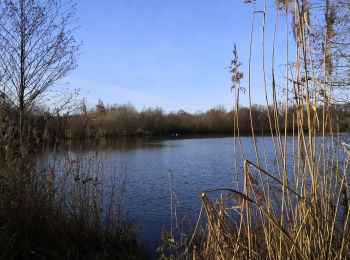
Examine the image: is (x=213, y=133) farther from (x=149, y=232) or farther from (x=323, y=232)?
(x=323, y=232)

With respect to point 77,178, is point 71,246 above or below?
below

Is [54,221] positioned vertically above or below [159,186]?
above

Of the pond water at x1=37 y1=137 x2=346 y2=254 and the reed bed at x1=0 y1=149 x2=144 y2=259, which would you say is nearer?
the reed bed at x1=0 y1=149 x2=144 y2=259

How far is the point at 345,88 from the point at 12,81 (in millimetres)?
6135

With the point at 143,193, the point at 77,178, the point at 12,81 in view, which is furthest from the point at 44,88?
the point at 143,193

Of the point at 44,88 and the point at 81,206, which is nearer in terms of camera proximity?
the point at 81,206

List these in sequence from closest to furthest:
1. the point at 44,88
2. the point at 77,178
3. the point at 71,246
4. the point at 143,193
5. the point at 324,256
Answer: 1. the point at 324,256
2. the point at 71,246
3. the point at 77,178
4. the point at 44,88
5. the point at 143,193

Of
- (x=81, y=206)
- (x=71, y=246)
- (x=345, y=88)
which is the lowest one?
(x=71, y=246)

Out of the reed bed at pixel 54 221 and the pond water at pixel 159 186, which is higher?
the reed bed at pixel 54 221

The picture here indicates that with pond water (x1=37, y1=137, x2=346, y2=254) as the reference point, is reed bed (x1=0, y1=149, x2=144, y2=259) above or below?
above

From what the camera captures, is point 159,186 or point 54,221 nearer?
point 54,221

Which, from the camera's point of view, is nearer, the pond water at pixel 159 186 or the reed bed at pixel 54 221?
the reed bed at pixel 54 221

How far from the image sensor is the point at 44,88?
7.50 meters

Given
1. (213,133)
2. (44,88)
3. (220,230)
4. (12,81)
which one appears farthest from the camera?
(213,133)
